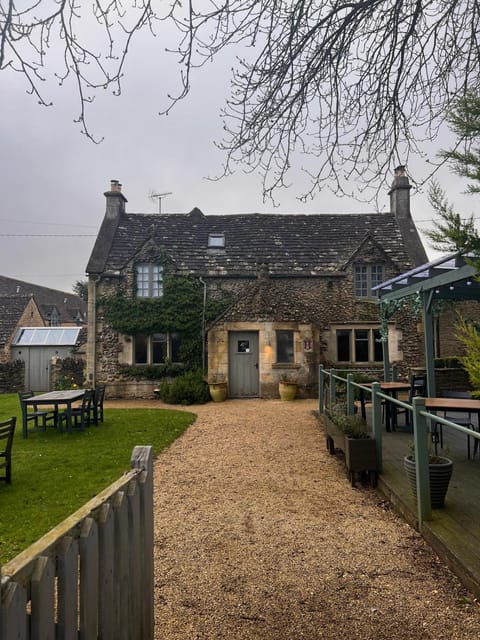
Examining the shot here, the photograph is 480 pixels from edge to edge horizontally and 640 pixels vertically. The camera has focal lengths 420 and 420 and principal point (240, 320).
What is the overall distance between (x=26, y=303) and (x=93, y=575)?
2859cm

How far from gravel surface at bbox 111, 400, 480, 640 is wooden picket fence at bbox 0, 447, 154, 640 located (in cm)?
92

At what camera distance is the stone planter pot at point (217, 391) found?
15211 millimetres

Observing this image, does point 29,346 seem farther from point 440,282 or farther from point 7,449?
point 440,282

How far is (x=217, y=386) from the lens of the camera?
50.1 feet

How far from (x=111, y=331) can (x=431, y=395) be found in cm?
1266

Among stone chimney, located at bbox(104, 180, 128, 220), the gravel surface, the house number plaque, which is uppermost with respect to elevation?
stone chimney, located at bbox(104, 180, 128, 220)

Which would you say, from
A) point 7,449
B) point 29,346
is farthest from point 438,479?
point 29,346

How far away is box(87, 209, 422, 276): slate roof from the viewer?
18.0 meters

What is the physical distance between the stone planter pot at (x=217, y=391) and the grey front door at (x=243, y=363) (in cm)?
65

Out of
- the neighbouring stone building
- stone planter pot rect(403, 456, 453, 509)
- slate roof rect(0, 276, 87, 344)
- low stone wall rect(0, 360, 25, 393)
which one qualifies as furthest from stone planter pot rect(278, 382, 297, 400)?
slate roof rect(0, 276, 87, 344)

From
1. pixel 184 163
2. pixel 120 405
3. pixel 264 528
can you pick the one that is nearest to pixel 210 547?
pixel 264 528

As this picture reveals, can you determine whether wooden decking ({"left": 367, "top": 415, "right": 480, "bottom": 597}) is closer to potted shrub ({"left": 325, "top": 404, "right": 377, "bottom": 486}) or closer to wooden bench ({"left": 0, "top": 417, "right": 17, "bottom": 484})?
potted shrub ({"left": 325, "top": 404, "right": 377, "bottom": 486})

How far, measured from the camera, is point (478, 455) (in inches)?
254

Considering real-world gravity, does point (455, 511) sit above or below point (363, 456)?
below
